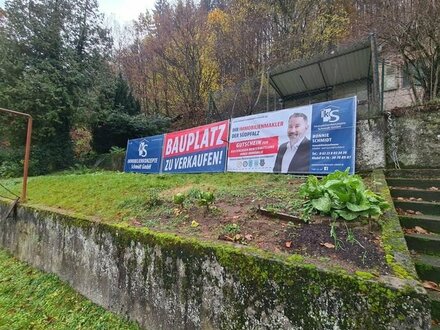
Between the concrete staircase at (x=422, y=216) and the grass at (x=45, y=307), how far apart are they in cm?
257

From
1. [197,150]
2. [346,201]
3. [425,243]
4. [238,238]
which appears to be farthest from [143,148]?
[425,243]

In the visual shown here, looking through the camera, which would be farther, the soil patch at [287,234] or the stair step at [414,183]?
the stair step at [414,183]

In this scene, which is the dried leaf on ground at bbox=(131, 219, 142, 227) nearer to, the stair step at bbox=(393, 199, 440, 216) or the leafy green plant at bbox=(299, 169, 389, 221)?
the leafy green plant at bbox=(299, 169, 389, 221)

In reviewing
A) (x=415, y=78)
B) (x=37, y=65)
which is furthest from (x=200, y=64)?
(x=415, y=78)

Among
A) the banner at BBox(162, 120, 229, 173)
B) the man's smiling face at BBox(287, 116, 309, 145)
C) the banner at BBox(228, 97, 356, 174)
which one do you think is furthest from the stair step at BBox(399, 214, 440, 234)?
the banner at BBox(162, 120, 229, 173)

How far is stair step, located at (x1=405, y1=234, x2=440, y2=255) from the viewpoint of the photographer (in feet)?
8.39

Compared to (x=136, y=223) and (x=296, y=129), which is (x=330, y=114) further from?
(x=136, y=223)

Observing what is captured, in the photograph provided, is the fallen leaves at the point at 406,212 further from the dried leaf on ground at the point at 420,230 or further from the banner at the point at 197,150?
the banner at the point at 197,150

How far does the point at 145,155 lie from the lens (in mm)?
9258

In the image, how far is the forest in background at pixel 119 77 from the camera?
1081cm

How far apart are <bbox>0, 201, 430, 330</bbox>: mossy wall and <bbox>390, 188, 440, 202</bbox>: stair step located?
2.65 m

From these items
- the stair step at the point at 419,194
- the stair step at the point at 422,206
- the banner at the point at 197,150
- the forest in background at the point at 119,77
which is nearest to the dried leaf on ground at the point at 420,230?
the stair step at the point at 422,206

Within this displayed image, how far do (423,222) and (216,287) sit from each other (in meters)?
2.41

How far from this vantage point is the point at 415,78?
25.2 ft
